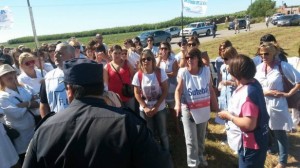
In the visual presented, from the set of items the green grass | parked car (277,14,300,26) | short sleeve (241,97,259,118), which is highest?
short sleeve (241,97,259,118)

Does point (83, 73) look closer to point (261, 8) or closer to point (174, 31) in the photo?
point (174, 31)

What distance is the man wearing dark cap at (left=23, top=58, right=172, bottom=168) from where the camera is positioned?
69.1 inches

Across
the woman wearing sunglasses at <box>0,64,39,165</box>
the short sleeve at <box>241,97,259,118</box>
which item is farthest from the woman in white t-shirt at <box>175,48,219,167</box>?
the woman wearing sunglasses at <box>0,64,39,165</box>

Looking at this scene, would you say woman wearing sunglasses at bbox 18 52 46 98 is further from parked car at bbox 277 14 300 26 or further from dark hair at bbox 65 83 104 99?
parked car at bbox 277 14 300 26

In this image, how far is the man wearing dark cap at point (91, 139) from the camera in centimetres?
175

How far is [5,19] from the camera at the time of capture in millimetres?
8117

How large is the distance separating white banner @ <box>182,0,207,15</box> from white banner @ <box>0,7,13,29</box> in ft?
16.2

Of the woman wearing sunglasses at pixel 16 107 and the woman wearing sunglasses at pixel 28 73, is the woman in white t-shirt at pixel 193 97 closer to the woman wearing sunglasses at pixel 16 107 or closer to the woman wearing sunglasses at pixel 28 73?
the woman wearing sunglasses at pixel 16 107

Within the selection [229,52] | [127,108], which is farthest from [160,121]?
[127,108]

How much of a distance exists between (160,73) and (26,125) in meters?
2.12

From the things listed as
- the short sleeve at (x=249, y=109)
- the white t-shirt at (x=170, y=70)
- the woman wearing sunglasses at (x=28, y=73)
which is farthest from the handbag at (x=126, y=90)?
the short sleeve at (x=249, y=109)

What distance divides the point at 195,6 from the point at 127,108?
25.4 feet

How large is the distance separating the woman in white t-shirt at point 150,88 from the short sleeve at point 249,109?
76.8 inches

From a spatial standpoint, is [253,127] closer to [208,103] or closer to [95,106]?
[208,103]
